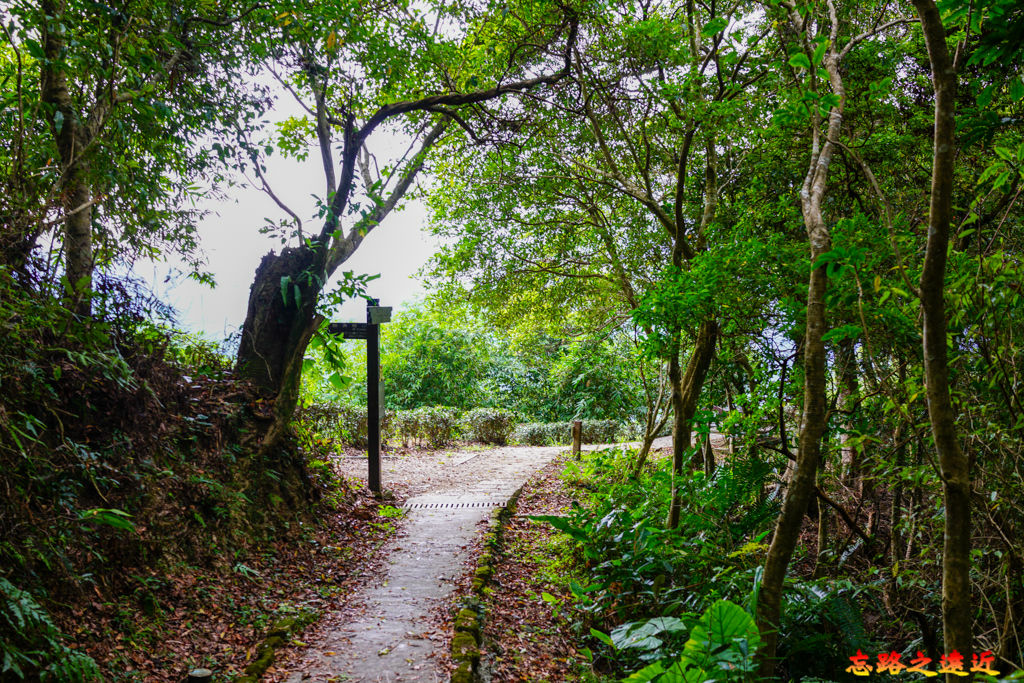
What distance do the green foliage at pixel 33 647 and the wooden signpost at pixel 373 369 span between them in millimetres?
5314

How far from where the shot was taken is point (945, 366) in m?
2.32

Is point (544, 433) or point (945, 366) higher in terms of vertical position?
point (945, 366)

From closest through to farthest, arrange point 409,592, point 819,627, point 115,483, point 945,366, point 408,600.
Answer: point 945,366 < point 819,627 < point 115,483 < point 408,600 < point 409,592

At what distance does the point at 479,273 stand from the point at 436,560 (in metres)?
4.98

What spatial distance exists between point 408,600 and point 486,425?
11.8m

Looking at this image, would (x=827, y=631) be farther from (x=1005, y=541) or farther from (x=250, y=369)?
(x=250, y=369)

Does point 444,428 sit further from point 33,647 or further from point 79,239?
point 33,647

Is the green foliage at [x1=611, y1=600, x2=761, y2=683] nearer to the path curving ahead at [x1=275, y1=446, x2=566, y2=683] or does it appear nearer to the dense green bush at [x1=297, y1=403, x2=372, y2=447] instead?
the path curving ahead at [x1=275, y1=446, x2=566, y2=683]

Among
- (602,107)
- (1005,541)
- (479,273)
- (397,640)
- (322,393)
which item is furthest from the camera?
(322,393)

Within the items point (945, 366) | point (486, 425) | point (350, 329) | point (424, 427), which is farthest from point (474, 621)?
point (486, 425)

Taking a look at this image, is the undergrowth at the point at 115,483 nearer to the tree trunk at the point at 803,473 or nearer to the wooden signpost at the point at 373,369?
the wooden signpost at the point at 373,369

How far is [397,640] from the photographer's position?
4668mm

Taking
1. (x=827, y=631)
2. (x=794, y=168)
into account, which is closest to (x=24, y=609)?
(x=827, y=631)

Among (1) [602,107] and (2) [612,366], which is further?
(2) [612,366]
